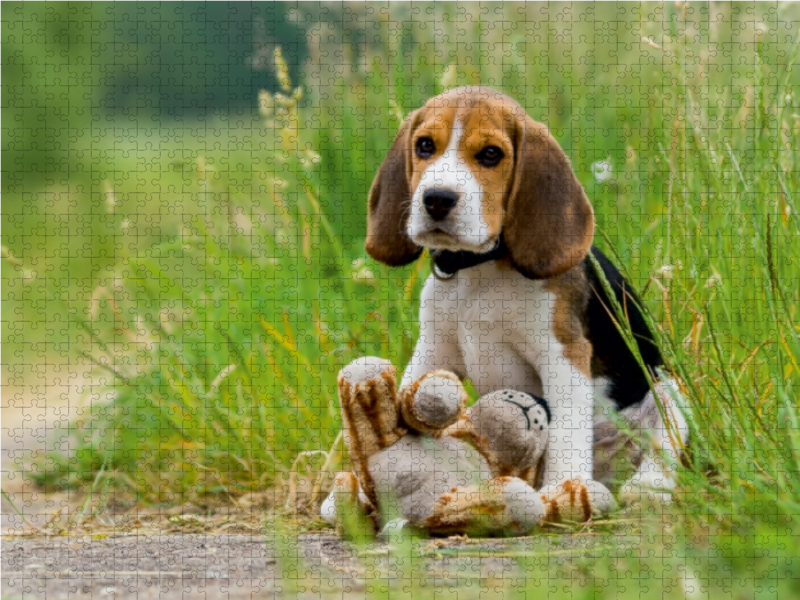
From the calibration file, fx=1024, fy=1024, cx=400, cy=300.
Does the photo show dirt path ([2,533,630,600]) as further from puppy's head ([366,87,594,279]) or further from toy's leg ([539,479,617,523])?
puppy's head ([366,87,594,279])

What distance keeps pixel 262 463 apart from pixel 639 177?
204 cm

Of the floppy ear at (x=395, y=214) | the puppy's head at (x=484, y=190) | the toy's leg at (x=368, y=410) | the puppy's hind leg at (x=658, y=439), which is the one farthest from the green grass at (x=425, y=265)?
the toy's leg at (x=368, y=410)

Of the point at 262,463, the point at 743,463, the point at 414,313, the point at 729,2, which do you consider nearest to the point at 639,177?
the point at 729,2

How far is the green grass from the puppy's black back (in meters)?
0.12

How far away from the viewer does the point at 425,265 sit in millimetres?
4488

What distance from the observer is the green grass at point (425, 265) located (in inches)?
104

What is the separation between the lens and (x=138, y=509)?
418 centimetres

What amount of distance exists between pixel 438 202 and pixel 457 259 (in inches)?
13.3

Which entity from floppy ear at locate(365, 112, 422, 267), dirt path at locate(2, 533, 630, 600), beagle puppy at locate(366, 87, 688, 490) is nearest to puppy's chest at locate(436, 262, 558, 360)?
beagle puppy at locate(366, 87, 688, 490)

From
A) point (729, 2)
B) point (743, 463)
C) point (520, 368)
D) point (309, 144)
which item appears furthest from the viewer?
point (309, 144)

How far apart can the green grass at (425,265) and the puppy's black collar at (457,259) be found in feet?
1.13

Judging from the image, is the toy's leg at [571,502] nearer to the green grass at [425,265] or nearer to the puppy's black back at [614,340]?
the green grass at [425,265]

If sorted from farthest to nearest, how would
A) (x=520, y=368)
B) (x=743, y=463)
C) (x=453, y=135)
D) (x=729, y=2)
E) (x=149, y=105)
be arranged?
(x=149, y=105) < (x=729, y=2) < (x=520, y=368) < (x=453, y=135) < (x=743, y=463)

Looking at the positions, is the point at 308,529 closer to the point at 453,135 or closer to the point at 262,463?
the point at 262,463
